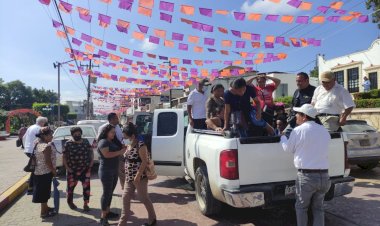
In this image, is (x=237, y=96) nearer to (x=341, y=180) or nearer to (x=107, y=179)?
(x=341, y=180)

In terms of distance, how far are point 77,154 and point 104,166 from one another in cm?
114

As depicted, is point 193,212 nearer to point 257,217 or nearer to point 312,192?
point 257,217

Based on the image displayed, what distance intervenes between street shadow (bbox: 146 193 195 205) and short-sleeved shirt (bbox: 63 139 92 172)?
153 centimetres

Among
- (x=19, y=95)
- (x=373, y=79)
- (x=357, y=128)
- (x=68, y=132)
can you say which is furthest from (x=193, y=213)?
(x=19, y=95)

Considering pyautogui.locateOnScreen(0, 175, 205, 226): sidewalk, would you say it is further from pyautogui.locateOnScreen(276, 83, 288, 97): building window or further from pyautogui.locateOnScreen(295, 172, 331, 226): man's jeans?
pyautogui.locateOnScreen(276, 83, 288, 97): building window

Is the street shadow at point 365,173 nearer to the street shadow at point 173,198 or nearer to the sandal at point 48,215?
the street shadow at point 173,198

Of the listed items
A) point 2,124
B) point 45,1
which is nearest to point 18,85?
point 2,124

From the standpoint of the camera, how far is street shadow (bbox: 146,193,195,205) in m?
7.29

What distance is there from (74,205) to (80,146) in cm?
126

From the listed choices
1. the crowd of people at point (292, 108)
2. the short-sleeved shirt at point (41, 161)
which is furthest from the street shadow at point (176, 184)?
the short-sleeved shirt at point (41, 161)

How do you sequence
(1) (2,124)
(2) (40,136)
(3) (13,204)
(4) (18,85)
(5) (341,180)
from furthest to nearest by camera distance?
(4) (18,85) < (1) (2,124) < (3) (13,204) < (2) (40,136) < (5) (341,180)

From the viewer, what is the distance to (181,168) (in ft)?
25.9

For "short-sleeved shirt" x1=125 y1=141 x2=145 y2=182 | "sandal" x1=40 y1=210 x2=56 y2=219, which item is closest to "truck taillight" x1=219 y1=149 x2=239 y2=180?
"short-sleeved shirt" x1=125 y1=141 x2=145 y2=182

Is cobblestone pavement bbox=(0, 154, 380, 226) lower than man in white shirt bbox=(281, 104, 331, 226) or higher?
lower
